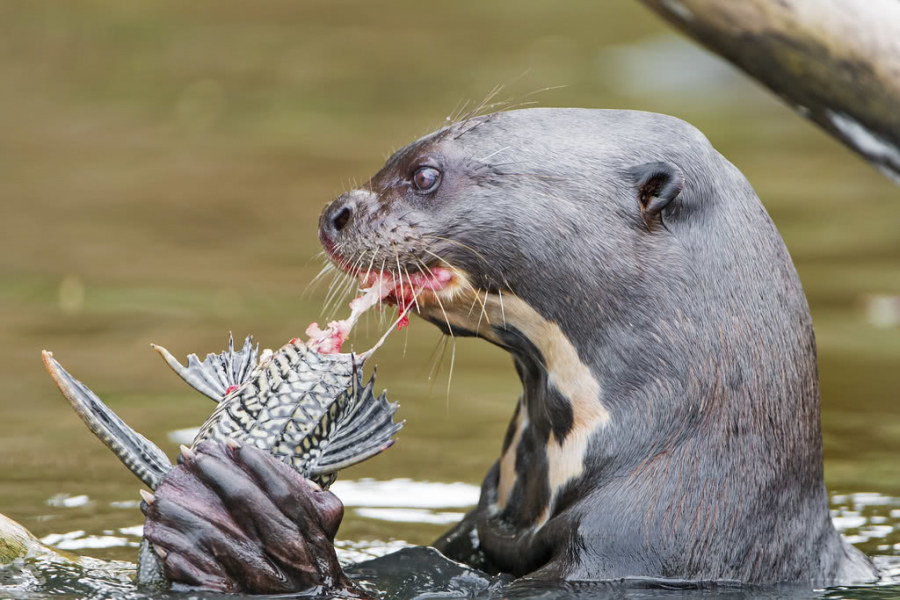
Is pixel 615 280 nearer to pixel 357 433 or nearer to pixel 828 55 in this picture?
pixel 357 433

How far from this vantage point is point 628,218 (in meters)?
3.70

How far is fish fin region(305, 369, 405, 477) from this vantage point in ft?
11.6

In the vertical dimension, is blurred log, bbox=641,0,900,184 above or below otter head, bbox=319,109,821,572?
above

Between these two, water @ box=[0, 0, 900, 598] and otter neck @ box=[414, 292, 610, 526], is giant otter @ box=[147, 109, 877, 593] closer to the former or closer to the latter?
otter neck @ box=[414, 292, 610, 526]

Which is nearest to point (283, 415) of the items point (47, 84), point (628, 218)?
point (628, 218)

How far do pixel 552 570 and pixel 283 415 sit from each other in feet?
2.33

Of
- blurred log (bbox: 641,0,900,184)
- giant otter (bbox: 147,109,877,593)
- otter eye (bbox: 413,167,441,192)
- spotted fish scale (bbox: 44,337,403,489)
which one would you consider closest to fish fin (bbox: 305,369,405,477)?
spotted fish scale (bbox: 44,337,403,489)

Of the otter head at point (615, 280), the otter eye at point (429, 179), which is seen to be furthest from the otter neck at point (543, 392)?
the otter eye at point (429, 179)

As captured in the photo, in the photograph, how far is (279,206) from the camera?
369 inches

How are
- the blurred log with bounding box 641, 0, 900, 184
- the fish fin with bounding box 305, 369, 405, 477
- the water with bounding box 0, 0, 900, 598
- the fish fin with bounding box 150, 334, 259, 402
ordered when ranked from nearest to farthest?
the fish fin with bounding box 305, 369, 405, 477, the fish fin with bounding box 150, 334, 259, 402, the blurred log with bounding box 641, 0, 900, 184, the water with bounding box 0, 0, 900, 598

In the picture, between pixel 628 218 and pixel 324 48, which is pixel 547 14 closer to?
pixel 324 48

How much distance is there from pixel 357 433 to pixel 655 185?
873mm

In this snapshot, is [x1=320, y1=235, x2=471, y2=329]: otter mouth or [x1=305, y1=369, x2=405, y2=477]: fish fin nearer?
[x1=305, y1=369, x2=405, y2=477]: fish fin

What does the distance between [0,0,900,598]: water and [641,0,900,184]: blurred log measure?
3.48 ft
